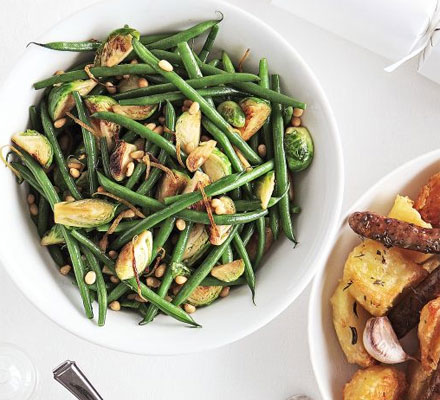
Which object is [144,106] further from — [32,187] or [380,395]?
[380,395]

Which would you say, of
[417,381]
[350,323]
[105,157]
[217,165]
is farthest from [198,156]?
[417,381]

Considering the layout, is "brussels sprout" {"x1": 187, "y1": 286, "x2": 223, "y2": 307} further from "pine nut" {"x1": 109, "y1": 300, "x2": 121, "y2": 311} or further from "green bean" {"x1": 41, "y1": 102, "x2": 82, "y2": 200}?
"green bean" {"x1": 41, "y1": 102, "x2": 82, "y2": 200}

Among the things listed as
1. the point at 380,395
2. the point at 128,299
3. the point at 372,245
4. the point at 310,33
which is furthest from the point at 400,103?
the point at 128,299

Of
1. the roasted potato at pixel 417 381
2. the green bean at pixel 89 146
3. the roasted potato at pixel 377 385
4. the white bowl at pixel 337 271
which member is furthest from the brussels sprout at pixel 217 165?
the roasted potato at pixel 417 381

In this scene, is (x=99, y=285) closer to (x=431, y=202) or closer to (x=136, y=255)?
(x=136, y=255)

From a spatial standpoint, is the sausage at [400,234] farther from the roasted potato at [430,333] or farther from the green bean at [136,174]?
the green bean at [136,174]

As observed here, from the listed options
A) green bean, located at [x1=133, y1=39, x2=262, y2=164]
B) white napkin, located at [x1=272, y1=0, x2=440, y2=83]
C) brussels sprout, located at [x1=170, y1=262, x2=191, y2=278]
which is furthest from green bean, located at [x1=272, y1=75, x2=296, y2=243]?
white napkin, located at [x1=272, y1=0, x2=440, y2=83]
